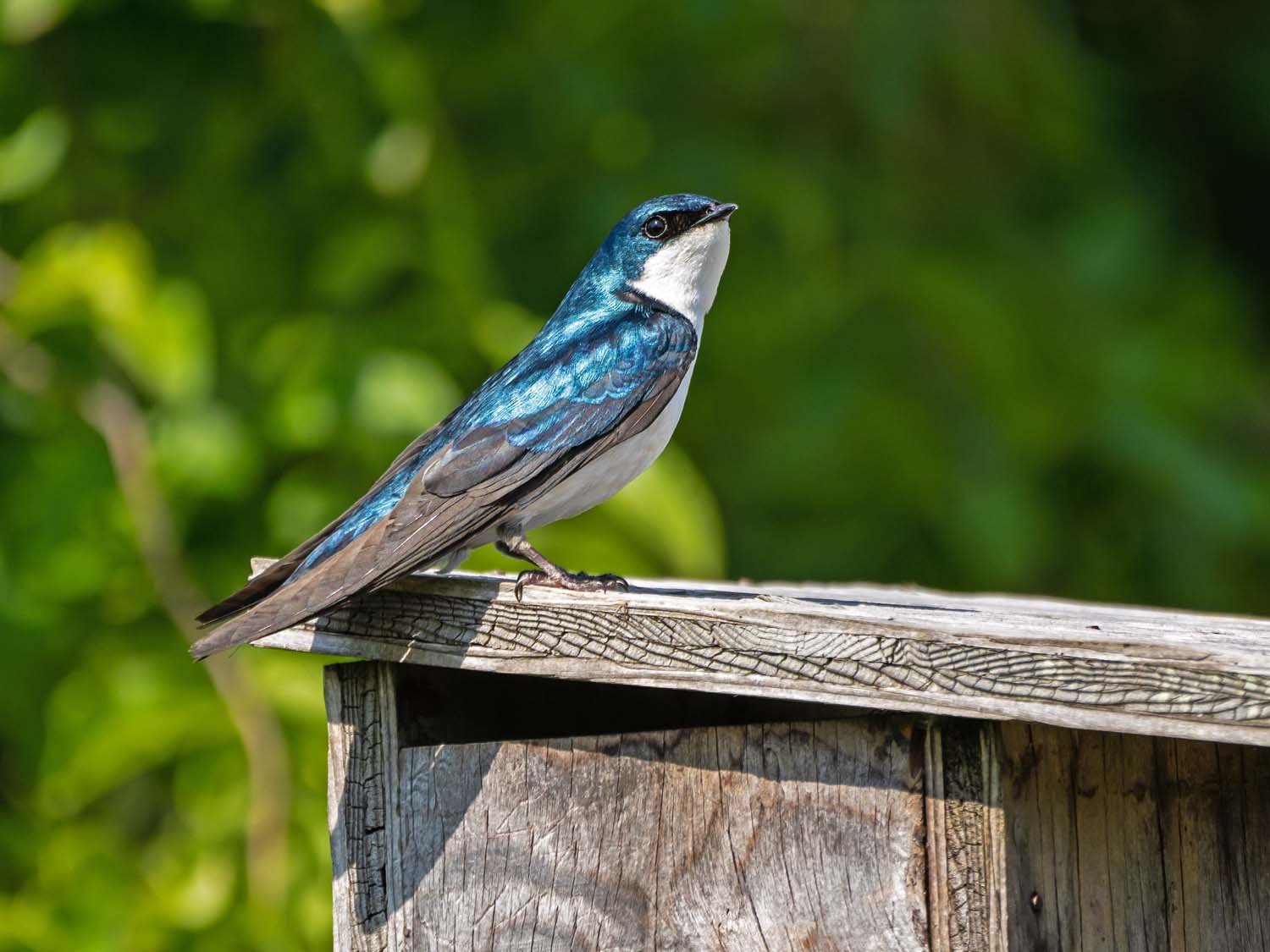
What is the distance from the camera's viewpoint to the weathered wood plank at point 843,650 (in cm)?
159

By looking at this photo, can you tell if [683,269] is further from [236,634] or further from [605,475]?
[236,634]

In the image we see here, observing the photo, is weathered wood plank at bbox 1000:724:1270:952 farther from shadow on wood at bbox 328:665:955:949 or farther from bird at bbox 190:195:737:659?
bird at bbox 190:195:737:659

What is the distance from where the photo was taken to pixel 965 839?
1.74m

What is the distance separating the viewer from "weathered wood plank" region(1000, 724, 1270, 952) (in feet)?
5.87

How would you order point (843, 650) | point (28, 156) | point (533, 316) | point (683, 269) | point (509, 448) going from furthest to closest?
point (533, 316), point (28, 156), point (683, 269), point (509, 448), point (843, 650)

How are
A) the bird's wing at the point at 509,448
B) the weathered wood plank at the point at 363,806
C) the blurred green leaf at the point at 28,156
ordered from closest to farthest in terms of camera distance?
the bird's wing at the point at 509,448
the weathered wood plank at the point at 363,806
the blurred green leaf at the point at 28,156

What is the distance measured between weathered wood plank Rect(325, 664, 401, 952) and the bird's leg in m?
0.24

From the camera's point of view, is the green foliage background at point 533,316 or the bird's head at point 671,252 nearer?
the bird's head at point 671,252

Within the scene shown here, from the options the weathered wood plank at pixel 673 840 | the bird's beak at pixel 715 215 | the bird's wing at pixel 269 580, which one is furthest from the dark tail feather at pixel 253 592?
the bird's beak at pixel 715 215

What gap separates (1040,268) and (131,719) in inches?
122

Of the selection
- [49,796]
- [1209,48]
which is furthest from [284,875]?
[1209,48]

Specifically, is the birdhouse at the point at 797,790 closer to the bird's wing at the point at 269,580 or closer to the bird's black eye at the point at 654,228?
the bird's wing at the point at 269,580

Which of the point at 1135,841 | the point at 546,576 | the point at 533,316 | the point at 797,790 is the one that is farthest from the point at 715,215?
the point at 533,316

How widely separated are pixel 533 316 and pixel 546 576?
81.9 inches
